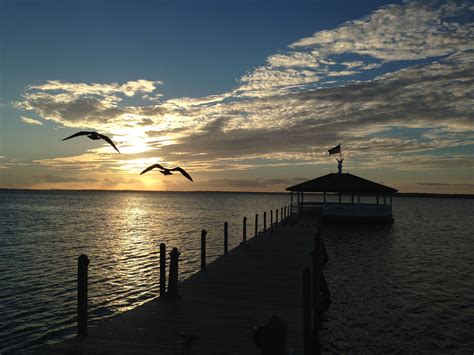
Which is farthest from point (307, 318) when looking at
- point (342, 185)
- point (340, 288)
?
point (342, 185)

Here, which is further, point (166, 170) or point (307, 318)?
point (307, 318)

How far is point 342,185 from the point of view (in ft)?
145

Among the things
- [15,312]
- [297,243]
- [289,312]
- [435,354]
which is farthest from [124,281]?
[435,354]

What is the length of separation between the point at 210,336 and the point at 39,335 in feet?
25.8

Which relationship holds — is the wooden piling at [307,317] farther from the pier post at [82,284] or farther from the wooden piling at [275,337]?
the pier post at [82,284]

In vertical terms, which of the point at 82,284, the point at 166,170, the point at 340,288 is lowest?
the point at 340,288

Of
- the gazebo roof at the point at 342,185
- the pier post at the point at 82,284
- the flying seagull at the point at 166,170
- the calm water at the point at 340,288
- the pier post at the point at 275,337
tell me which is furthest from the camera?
the gazebo roof at the point at 342,185

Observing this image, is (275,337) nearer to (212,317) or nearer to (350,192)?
(212,317)

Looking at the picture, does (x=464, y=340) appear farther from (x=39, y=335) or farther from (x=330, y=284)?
(x=39, y=335)

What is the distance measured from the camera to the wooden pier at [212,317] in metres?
7.44

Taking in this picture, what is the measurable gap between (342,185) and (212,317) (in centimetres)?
3714

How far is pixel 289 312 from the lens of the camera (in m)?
9.99

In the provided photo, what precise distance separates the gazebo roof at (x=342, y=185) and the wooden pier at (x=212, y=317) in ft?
92.6

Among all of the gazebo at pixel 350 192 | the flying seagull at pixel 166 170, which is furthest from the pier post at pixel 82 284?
the gazebo at pixel 350 192
